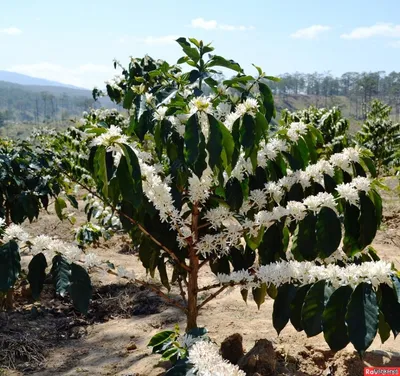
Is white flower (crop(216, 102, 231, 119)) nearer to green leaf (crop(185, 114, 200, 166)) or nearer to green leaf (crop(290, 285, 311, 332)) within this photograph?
green leaf (crop(185, 114, 200, 166))

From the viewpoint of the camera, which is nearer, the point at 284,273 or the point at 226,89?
the point at 284,273

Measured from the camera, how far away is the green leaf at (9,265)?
1577 mm

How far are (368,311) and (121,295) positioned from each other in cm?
382

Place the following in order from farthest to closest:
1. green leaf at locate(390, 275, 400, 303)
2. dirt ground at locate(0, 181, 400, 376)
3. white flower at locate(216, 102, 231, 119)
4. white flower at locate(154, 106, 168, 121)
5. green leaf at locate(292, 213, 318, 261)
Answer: dirt ground at locate(0, 181, 400, 376) → white flower at locate(216, 102, 231, 119) → white flower at locate(154, 106, 168, 121) → green leaf at locate(292, 213, 318, 261) → green leaf at locate(390, 275, 400, 303)

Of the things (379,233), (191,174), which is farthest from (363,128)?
(191,174)

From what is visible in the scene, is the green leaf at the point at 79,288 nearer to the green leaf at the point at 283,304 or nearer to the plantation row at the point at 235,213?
the plantation row at the point at 235,213

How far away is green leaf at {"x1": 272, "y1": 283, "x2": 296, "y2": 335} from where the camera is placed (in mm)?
1691

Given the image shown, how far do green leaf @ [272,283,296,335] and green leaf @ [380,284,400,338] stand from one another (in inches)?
14.5

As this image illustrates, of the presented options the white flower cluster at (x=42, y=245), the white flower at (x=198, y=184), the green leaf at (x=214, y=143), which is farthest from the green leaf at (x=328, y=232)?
the white flower cluster at (x=42, y=245)

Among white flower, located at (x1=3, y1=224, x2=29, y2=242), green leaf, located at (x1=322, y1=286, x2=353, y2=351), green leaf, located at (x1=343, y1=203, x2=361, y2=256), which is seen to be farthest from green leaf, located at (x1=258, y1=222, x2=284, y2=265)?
white flower, located at (x1=3, y1=224, x2=29, y2=242)

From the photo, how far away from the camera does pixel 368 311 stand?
124 cm

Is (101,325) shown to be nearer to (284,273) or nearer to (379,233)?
(284,273)

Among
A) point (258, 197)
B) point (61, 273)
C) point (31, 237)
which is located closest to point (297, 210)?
point (258, 197)

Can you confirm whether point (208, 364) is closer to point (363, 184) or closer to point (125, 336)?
point (363, 184)
